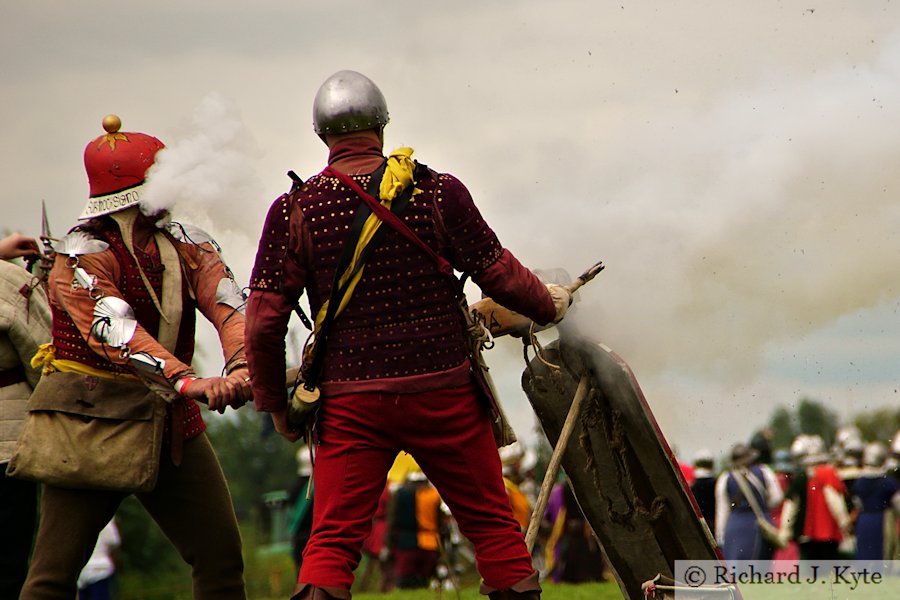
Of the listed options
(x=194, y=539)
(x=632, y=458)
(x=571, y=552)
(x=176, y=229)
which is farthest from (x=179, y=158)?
(x=571, y=552)

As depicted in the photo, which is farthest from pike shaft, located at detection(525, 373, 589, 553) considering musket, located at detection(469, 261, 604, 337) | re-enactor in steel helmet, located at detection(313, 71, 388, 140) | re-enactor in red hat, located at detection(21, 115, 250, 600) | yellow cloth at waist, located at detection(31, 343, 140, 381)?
yellow cloth at waist, located at detection(31, 343, 140, 381)

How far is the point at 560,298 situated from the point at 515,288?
0.33 meters

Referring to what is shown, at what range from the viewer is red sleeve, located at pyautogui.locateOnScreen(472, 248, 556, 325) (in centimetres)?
461

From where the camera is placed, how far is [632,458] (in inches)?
209

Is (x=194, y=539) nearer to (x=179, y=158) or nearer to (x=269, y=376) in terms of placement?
(x=269, y=376)

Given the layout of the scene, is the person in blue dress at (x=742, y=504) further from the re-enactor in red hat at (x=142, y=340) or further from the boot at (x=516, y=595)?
the boot at (x=516, y=595)

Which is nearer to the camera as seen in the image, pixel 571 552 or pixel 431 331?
pixel 431 331

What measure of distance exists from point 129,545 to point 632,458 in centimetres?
1459

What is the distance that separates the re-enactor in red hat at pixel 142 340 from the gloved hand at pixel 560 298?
1.14m

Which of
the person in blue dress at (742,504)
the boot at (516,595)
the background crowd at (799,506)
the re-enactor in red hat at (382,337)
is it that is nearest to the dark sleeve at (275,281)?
the re-enactor in red hat at (382,337)

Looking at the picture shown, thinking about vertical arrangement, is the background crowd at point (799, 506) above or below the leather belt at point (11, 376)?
below

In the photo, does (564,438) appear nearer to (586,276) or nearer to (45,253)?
(586,276)

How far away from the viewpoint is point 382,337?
14.9ft

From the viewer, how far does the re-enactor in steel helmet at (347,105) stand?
15.3ft
